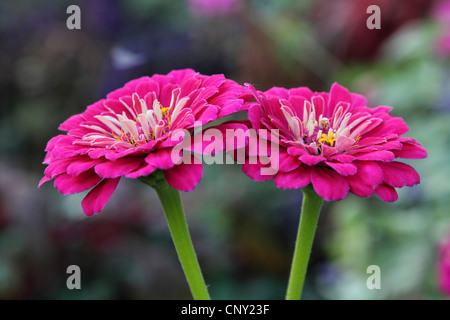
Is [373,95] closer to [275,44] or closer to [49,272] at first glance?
[275,44]

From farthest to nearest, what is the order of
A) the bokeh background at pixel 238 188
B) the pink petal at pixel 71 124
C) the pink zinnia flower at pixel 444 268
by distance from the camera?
the bokeh background at pixel 238 188 → the pink zinnia flower at pixel 444 268 → the pink petal at pixel 71 124

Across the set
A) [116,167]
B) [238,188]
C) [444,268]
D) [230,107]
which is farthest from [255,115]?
[238,188]

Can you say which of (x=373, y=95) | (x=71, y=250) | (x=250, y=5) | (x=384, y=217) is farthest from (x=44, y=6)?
(x=384, y=217)

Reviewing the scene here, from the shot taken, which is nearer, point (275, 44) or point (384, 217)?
point (384, 217)

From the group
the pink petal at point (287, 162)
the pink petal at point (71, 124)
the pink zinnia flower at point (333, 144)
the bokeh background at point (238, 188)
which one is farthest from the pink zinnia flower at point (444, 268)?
the pink petal at point (71, 124)

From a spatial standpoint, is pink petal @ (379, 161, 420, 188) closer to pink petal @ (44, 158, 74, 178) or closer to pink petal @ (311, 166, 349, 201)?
pink petal @ (311, 166, 349, 201)

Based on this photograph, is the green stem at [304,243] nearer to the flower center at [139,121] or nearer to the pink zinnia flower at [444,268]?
the flower center at [139,121]
